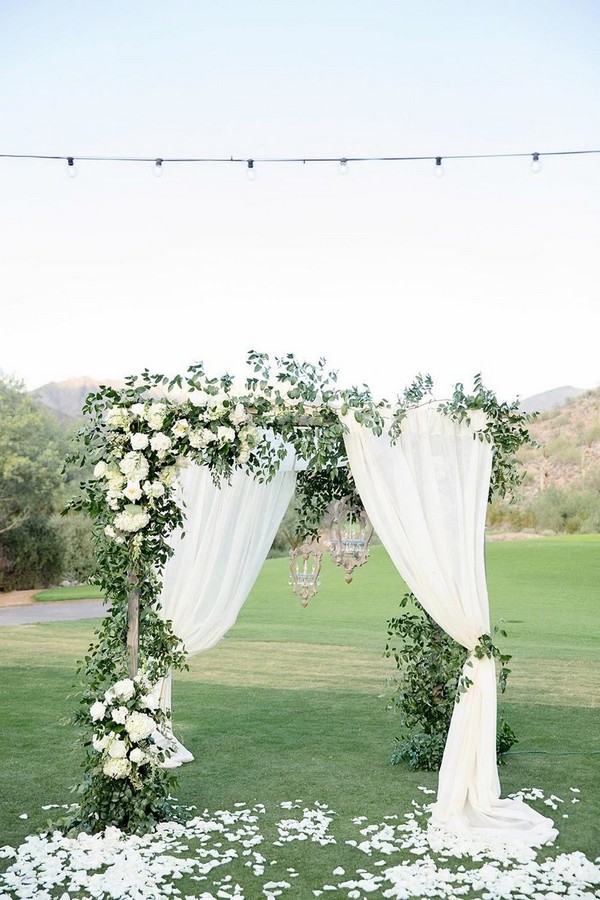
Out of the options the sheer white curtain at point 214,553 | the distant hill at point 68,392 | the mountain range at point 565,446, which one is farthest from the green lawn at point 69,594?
the distant hill at point 68,392

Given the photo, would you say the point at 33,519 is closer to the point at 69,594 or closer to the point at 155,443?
the point at 69,594

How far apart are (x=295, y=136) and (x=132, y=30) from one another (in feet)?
7.90

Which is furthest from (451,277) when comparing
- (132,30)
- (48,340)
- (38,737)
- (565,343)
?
(48,340)

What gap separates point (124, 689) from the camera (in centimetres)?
427

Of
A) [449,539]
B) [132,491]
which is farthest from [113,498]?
[449,539]

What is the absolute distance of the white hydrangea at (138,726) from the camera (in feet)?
13.8

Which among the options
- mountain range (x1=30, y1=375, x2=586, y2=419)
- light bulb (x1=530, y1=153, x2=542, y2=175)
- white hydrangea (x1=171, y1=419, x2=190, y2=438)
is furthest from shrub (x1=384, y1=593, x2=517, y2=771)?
mountain range (x1=30, y1=375, x2=586, y2=419)

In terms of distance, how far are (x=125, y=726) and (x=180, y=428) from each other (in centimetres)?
148

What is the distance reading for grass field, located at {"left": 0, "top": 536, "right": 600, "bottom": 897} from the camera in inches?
193

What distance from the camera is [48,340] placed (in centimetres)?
3192

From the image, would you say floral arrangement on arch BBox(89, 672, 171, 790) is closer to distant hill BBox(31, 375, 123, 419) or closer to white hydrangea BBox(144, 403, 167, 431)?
white hydrangea BBox(144, 403, 167, 431)

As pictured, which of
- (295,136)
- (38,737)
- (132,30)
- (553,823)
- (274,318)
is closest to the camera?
(553,823)

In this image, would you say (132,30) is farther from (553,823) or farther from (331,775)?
(553,823)

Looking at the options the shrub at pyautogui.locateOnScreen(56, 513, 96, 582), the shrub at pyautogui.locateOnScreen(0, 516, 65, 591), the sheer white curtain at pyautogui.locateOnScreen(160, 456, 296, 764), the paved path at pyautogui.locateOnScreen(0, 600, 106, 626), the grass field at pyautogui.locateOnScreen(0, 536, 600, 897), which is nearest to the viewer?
the grass field at pyautogui.locateOnScreen(0, 536, 600, 897)
